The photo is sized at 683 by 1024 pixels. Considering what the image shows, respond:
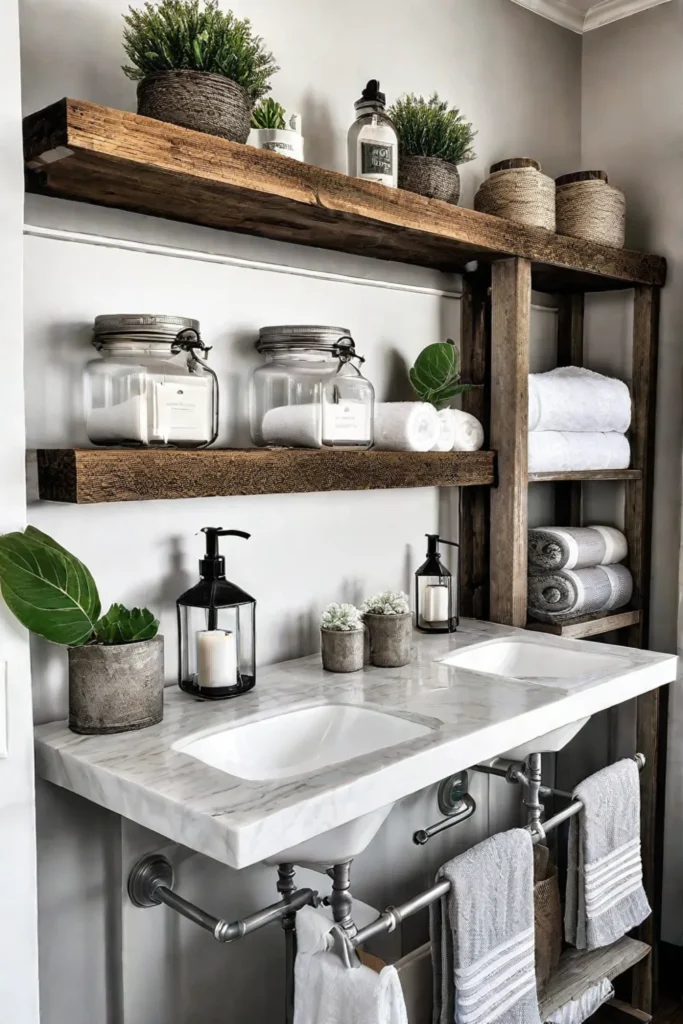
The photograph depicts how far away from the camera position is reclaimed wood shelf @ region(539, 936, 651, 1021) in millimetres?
1912

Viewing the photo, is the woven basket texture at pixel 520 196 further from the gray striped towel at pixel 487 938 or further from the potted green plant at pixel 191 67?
the gray striped towel at pixel 487 938

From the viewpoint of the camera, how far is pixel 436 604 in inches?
81.7

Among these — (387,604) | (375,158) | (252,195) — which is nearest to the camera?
(252,195)

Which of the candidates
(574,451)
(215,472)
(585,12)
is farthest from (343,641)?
(585,12)

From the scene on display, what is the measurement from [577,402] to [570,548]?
36 centimetres

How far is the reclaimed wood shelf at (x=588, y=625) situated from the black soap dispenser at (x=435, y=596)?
0.80ft

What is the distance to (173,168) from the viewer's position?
4.48 ft

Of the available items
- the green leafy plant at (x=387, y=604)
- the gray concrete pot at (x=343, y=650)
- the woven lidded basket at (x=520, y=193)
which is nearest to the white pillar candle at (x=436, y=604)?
the green leafy plant at (x=387, y=604)

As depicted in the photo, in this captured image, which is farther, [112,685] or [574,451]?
[574,451]

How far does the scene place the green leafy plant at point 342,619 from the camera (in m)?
1.78

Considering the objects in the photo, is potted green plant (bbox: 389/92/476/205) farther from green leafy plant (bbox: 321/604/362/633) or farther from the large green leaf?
the large green leaf

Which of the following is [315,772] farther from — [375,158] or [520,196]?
[520,196]

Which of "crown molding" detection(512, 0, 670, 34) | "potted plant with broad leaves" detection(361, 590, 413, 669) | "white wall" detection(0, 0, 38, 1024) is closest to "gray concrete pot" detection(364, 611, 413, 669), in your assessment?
"potted plant with broad leaves" detection(361, 590, 413, 669)

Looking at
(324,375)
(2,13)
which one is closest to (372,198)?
(324,375)
